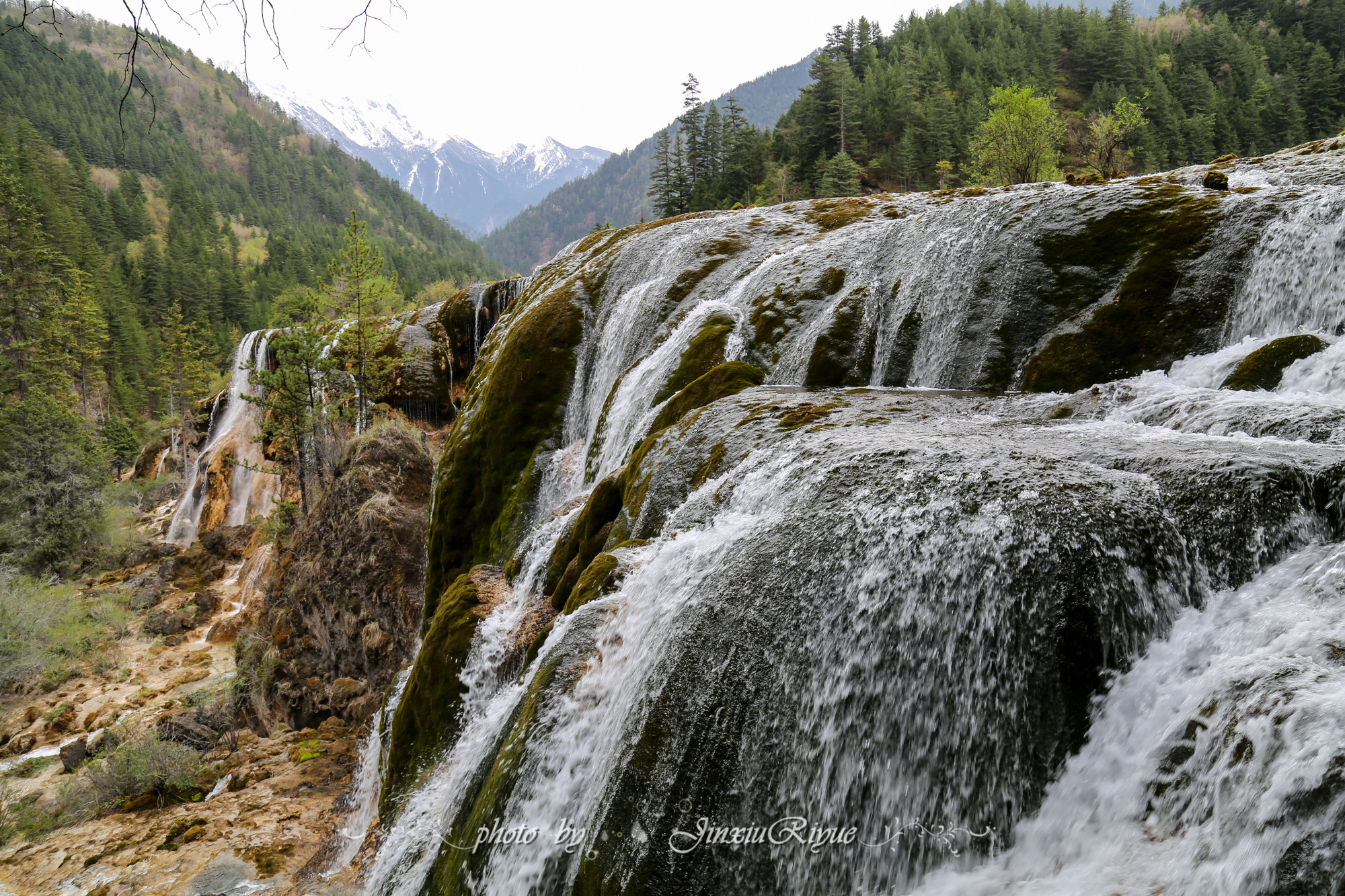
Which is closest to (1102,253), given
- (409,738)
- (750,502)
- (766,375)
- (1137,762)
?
(766,375)

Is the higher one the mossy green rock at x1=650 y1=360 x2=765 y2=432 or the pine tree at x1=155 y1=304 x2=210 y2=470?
the pine tree at x1=155 y1=304 x2=210 y2=470

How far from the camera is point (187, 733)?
531 inches

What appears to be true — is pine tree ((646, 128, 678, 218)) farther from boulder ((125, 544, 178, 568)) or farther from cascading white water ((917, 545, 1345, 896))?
cascading white water ((917, 545, 1345, 896))

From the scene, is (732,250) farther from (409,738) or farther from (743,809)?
(743,809)

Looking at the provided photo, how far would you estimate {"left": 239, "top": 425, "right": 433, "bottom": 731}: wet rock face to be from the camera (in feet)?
47.3

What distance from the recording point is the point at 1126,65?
6016 centimetres

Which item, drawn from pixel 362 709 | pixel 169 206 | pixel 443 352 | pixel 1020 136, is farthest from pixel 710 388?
pixel 169 206

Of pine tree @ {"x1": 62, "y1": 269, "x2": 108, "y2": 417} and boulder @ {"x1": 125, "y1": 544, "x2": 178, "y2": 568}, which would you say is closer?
boulder @ {"x1": 125, "y1": 544, "x2": 178, "y2": 568}

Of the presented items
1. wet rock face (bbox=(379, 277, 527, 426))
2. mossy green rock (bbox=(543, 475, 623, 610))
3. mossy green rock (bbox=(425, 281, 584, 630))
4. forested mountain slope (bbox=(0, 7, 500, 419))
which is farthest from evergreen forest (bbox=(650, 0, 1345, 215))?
mossy green rock (bbox=(543, 475, 623, 610))

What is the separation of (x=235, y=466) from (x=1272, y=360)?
35058mm

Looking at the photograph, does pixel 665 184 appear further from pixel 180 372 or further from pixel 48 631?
pixel 48 631

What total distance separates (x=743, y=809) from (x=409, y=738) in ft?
18.8

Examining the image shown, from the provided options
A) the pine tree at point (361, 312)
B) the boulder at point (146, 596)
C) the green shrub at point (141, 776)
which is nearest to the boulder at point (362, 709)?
the green shrub at point (141, 776)

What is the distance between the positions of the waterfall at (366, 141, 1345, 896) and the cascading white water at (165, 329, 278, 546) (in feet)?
89.3
